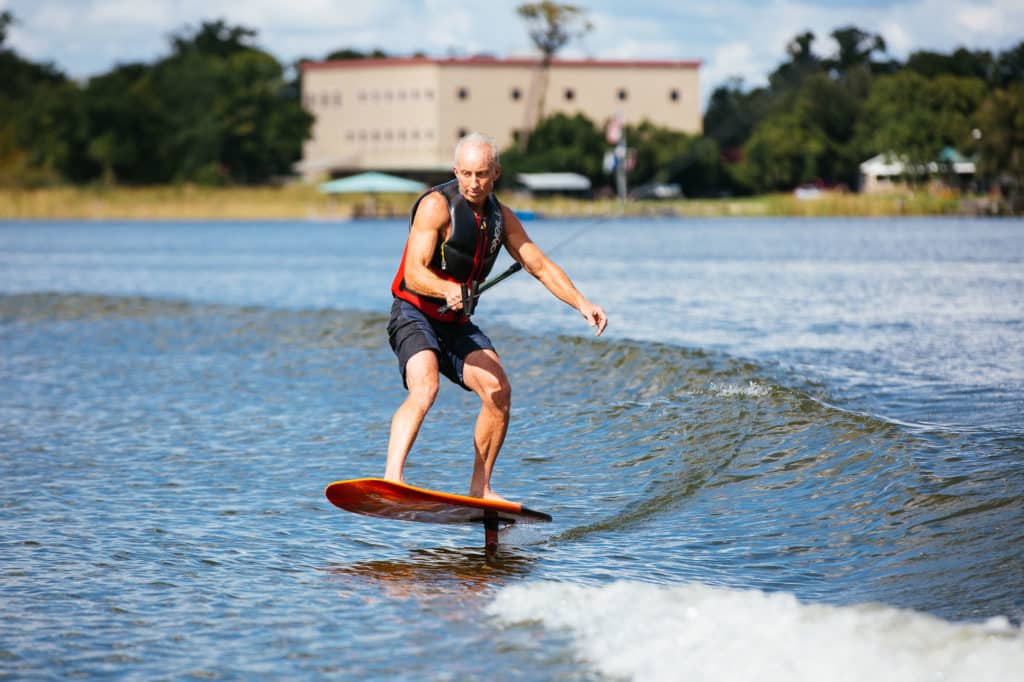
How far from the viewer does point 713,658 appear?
574cm

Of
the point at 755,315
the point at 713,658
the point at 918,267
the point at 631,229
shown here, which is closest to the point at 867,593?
the point at 713,658

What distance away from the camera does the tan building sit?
110 m

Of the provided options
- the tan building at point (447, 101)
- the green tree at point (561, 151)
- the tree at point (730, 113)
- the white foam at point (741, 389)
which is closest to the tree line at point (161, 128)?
the tan building at point (447, 101)

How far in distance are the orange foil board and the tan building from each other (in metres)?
98.7

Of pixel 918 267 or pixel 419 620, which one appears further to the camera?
pixel 918 267

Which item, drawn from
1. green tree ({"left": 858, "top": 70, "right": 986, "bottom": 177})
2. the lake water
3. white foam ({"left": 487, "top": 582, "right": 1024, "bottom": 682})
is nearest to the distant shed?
green tree ({"left": 858, "top": 70, "right": 986, "bottom": 177})

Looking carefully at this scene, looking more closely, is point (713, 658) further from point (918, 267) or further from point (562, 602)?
point (918, 267)

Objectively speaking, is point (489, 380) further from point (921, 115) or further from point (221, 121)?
point (221, 121)

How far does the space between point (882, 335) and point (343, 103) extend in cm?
10063

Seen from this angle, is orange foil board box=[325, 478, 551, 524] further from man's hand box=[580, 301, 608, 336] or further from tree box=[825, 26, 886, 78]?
tree box=[825, 26, 886, 78]

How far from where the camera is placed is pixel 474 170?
7047 mm

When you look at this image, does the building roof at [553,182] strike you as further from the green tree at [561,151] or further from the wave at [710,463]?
the wave at [710,463]

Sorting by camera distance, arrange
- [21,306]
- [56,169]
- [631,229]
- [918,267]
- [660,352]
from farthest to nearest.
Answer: [56,169] < [631,229] < [918,267] < [21,306] < [660,352]

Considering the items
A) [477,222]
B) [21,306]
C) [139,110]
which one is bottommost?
[21,306]
